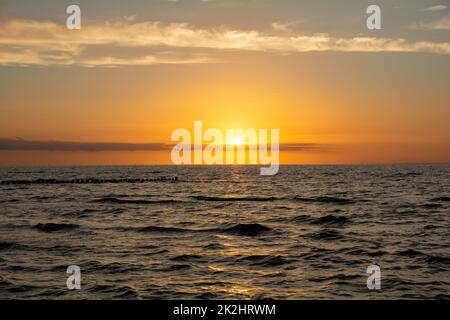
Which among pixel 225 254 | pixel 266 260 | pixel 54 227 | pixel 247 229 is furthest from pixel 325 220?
pixel 54 227

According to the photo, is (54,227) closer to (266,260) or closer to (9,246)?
(9,246)

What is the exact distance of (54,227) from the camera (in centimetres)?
3369

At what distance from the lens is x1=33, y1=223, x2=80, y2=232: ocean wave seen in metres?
32.8

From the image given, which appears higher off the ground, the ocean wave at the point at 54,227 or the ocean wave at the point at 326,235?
the ocean wave at the point at 54,227

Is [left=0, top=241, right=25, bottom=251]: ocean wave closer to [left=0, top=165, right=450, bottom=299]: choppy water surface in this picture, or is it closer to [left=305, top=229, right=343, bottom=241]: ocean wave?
[left=0, top=165, right=450, bottom=299]: choppy water surface

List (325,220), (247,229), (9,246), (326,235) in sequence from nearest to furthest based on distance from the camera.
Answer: (9,246)
(326,235)
(247,229)
(325,220)

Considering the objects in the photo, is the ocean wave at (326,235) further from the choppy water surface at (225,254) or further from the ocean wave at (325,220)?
the ocean wave at (325,220)

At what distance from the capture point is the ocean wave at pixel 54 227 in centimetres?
3280

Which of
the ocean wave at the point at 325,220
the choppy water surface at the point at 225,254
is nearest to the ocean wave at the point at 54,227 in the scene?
the choppy water surface at the point at 225,254

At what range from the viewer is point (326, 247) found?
25844mm

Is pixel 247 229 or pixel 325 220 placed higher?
pixel 247 229

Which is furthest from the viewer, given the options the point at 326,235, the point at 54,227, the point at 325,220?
the point at 325,220

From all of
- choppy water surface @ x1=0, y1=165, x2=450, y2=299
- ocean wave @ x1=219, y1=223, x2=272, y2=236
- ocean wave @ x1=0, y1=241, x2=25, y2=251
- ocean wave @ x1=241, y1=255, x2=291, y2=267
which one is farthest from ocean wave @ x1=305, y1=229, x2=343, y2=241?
ocean wave @ x1=0, y1=241, x2=25, y2=251
